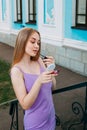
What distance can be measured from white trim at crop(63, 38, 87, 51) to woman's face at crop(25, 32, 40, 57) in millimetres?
5413

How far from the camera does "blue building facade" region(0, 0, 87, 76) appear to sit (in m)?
7.87

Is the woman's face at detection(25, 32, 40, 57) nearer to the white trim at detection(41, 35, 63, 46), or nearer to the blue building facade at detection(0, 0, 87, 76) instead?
the blue building facade at detection(0, 0, 87, 76)

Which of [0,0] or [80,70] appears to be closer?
[80,70]

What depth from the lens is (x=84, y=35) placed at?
7715mm

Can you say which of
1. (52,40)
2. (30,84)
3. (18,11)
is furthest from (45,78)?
(18,11)

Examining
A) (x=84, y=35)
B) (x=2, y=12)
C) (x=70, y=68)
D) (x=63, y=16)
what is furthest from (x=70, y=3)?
(x=2, y=12)

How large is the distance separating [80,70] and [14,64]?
5.73 metres

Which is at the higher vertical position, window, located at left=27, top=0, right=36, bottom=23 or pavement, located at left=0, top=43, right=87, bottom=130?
window, located at left=27, top=0, right=36, bottom=23

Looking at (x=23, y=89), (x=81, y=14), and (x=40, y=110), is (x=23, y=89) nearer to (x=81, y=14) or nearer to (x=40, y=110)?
(x=40, y=110)

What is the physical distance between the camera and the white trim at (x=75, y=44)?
7.69m

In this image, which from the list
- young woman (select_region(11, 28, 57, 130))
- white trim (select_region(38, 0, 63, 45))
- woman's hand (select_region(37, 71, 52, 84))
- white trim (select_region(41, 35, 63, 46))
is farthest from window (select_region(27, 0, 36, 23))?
woman's hand (select_region(37, 71, 52, 84))

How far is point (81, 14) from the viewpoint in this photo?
26.2 feet

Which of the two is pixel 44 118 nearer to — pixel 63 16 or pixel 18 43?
pixel 18 43

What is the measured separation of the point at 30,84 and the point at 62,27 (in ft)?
21.7
